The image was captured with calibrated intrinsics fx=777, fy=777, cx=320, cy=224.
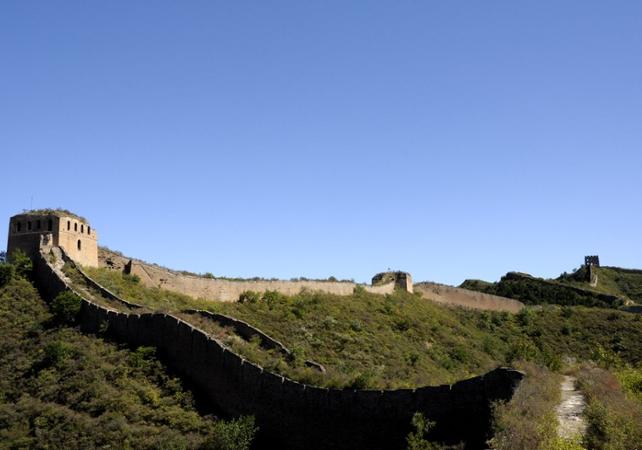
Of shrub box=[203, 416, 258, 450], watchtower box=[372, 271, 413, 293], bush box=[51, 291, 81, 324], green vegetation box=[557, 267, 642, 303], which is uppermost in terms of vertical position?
green vegetation box=[557, 267, 642, 303]

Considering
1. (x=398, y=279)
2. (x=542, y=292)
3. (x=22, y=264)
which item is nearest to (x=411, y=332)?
(x=398, y=279)

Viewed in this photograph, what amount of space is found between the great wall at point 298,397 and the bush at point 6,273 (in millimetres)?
5356

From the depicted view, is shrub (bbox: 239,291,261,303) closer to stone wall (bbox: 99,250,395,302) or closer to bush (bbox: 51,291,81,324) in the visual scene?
stone wall (bbox: 99,250,395,302)

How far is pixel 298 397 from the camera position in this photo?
75.7 feet

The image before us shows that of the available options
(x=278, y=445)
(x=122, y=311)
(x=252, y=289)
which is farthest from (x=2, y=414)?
(x=252, y=289)

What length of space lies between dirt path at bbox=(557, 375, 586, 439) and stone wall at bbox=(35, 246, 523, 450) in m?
1.33

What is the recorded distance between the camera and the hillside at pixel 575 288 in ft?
230

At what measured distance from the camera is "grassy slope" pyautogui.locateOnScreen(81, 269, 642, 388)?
35.5 m

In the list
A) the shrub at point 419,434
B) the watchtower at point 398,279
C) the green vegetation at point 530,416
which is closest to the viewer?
the green vegetation at point 530,416

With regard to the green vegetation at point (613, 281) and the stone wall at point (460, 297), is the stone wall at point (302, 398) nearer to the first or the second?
the stone wall at point (460, 297)

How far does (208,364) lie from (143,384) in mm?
2359

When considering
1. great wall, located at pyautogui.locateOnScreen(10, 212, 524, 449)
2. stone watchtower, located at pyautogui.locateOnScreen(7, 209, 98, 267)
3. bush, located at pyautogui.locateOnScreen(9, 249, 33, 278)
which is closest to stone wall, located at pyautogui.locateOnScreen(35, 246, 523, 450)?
great wall, located at pyautogui.locateOnScreen(10, 212, 524, 449)

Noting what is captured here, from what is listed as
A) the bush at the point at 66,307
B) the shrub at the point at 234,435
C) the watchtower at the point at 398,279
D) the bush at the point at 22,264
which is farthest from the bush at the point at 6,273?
the watchtower at the point at 398,279

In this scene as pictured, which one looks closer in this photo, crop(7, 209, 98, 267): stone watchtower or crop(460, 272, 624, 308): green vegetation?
crop(7, 209, 98, 267): stone watchtower
